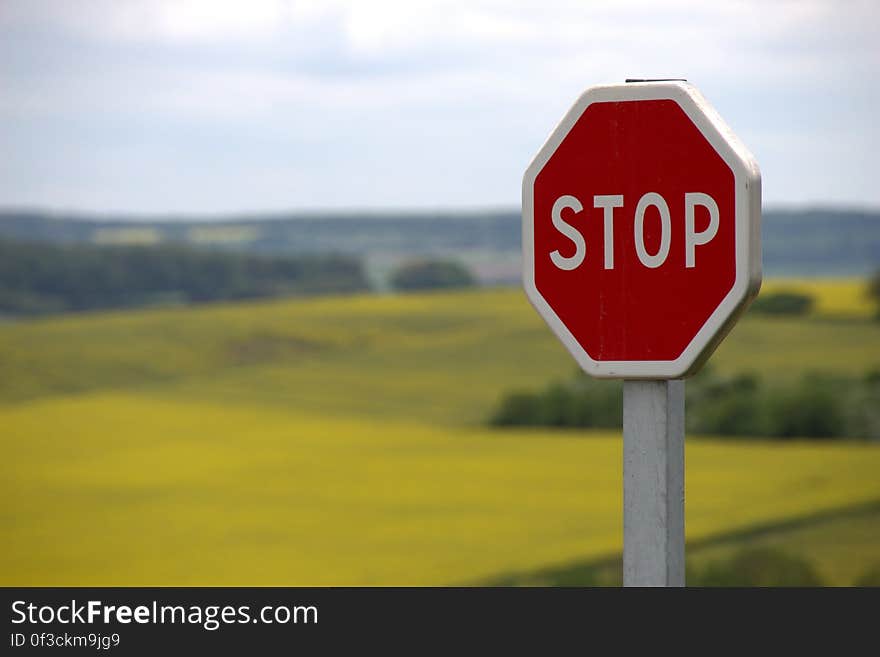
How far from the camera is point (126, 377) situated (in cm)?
1830

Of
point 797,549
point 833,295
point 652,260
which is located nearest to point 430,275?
point 833,295

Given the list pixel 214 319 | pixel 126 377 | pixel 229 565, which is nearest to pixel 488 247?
pixel 214 319

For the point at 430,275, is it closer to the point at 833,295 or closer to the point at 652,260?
the point at 833,295

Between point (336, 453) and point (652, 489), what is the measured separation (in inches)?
597

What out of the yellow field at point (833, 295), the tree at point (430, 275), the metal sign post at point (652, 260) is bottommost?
the metal sign post at point (652, 260)

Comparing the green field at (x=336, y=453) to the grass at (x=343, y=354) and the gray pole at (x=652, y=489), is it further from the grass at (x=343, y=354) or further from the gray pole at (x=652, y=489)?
the gray pole at (x=652, y=489)

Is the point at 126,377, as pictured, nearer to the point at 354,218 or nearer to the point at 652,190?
the point at 354,218

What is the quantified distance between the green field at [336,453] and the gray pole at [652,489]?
10169mm

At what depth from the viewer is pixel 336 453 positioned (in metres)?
16.9

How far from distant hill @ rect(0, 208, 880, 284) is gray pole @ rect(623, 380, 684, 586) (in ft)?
44.2

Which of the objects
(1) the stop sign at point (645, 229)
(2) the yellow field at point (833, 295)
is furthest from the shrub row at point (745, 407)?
(1) the stop sign at point (645, 229)

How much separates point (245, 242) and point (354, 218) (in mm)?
1876

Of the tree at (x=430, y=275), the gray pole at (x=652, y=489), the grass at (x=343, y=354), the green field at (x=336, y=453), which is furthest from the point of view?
the tree at (x=430, y=275)

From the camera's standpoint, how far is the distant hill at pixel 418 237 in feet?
54.0
